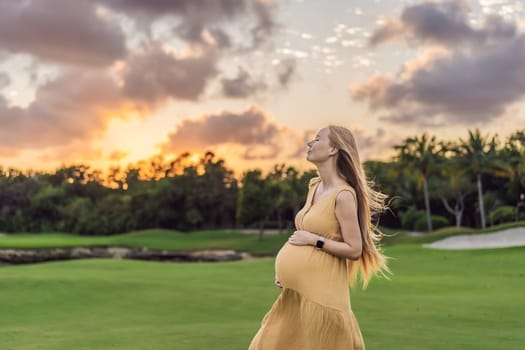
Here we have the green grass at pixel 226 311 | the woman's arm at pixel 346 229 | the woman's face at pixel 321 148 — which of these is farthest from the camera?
the green grass at pixel 226 311

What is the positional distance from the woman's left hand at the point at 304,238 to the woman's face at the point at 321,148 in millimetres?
586

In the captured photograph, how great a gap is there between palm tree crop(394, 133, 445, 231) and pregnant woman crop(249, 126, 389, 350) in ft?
211

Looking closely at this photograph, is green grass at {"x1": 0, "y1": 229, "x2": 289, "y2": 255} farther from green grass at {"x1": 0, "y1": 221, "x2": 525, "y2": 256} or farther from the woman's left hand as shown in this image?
the woman's left hand

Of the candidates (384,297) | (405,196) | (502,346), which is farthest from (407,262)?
(405,196)

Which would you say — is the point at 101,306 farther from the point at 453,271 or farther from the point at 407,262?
the point at 407,262

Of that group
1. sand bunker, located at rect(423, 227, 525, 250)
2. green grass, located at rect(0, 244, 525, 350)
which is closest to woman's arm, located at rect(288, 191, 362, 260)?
green grass, located at rect(0, 244, 525, 350)

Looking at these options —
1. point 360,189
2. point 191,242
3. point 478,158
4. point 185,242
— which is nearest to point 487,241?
point 478,158

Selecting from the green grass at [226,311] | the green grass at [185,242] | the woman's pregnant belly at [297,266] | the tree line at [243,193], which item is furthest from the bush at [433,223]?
the woman's pregnant belly at [297,266]

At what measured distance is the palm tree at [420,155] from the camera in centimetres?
6838

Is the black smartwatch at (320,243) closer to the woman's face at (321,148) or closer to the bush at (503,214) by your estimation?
the woman's face at (321,148)

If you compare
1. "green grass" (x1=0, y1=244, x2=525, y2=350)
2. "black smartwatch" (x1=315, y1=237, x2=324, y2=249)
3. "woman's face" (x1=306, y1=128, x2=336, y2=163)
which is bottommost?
"green grass" (x1=0, y1=244, x2=525, y2=350)

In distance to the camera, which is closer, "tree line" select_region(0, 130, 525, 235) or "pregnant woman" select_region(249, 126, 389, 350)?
→ "pregnant woman" select_region(249, 126, 389, 350)

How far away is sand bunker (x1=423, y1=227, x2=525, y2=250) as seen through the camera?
139 ft

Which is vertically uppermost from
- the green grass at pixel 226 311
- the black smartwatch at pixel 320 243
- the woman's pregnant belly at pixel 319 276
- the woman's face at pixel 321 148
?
the woman's face at pixel 321 148
